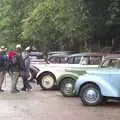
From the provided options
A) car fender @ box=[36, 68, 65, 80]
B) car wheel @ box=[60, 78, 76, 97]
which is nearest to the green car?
car wheel @ box=[60, 78, 76, 97]

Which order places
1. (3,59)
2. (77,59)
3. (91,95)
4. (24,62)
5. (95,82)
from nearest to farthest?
(95,82) < (91,95) < (3,59) < (24,62) < (77,59)

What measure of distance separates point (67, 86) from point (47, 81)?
3273 mm

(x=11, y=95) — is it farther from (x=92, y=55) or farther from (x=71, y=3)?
(x=71, y=3)

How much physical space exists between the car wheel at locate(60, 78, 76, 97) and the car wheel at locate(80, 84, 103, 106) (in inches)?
105

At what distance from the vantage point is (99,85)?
49.9 feet

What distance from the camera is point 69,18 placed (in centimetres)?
3209

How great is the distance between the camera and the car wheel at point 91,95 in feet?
50.3

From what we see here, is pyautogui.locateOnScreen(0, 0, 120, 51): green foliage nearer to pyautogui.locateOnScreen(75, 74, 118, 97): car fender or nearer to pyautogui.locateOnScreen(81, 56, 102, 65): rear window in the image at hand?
pyautogui.locateOnScreen(81, 56, 102, 65): rear window

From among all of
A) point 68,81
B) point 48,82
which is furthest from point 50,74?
point 68,81

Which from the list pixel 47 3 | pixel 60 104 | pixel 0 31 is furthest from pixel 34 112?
pixel 0 31

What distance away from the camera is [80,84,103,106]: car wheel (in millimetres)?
15328

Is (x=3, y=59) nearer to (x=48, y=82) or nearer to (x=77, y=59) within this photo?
(x=48, y=82)

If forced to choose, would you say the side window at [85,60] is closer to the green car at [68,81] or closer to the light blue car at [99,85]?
the green car at [68,81]

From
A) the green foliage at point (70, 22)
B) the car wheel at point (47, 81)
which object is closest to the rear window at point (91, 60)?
the car wheel at point (47, 81)
